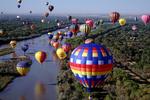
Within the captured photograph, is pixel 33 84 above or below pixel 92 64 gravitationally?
below

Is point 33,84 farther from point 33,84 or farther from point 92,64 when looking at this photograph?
point 92,64

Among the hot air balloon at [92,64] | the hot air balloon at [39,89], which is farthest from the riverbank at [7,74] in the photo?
the hot air balloon at [92,64]

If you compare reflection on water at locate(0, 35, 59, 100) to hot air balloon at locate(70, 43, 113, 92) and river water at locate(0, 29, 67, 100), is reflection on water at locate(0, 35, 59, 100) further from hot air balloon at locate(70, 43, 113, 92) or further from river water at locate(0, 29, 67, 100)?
hot air balloon at locate(70, 43, 113, 92)

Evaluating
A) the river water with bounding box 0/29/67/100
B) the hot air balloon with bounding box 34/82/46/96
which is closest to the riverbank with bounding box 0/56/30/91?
the river water with bounding box 0/29/67/100

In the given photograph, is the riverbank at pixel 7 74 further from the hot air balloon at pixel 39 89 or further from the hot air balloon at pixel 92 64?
the hot air balloon at pixel 92 64

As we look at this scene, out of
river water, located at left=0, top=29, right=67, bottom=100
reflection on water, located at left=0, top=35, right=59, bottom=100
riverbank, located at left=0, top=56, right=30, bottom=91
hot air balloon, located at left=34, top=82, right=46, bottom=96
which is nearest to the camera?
reflection on water, located at left=0, top=35, right=59, bottom=100

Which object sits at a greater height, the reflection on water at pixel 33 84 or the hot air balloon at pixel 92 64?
the hot air balloon at pixel 92 64

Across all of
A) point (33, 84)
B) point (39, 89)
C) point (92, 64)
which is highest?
point (92, 64)

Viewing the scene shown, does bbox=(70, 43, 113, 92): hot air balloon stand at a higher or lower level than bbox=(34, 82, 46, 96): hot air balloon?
higher

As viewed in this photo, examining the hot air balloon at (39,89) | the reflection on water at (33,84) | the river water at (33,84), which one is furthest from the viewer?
the hot air balloon at (39,89)

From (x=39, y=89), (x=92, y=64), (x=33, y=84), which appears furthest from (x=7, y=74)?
(x=92, y=64)
